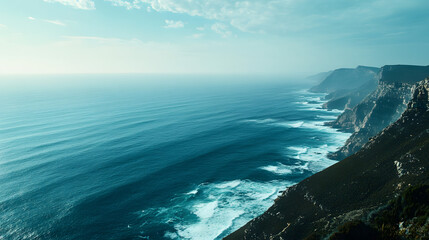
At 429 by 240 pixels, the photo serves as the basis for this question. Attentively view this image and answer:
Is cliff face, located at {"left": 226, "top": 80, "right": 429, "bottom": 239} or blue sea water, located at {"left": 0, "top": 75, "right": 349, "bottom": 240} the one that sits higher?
cliff face, located at {"left": 226, "top": 80, "right": 429, "bottom": 239}

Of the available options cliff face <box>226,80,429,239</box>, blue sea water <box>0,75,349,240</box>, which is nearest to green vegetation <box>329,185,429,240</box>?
cliff face <box>226,80,429,239</box>

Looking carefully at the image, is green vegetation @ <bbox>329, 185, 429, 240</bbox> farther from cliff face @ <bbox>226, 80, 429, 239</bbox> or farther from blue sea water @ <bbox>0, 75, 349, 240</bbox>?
blue sea water @ <bbox>0, 75, 349, 240</bbox>

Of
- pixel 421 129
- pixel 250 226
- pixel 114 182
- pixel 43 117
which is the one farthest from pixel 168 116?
pixel 421 129

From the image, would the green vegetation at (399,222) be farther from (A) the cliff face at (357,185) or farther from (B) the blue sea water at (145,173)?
(B) the blue sea water at (145,173)

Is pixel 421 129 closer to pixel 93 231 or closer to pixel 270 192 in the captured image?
pixel 270 192

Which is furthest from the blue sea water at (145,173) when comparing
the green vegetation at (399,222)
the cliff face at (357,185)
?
the green vegetation at (399,222)

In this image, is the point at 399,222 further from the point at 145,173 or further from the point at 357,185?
the point at 145,173

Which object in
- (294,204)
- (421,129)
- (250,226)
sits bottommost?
(250,226)

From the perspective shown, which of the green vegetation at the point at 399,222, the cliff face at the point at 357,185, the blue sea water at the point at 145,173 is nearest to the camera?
the green vegetation at the point at 399,222
